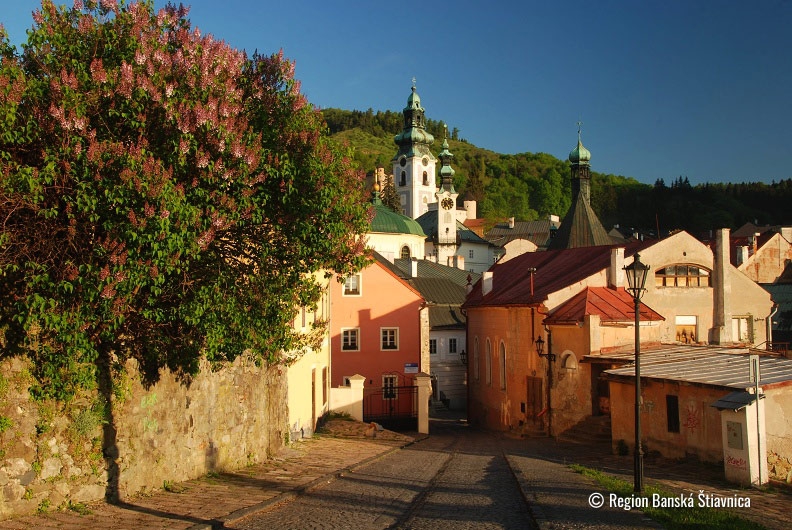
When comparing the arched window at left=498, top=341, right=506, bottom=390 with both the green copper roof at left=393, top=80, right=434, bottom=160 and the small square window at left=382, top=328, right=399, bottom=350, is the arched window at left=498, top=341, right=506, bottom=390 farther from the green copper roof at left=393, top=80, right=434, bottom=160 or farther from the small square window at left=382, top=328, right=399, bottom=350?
the green copper roof at left=393, top=80, right=434, bottom=160

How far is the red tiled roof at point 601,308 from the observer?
26156 millimetres

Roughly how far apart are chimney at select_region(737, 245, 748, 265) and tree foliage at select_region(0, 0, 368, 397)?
182 feet

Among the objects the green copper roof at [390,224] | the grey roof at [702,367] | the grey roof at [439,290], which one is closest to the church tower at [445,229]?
the green copper roof at [390,224]

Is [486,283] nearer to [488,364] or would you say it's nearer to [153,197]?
[488,364]

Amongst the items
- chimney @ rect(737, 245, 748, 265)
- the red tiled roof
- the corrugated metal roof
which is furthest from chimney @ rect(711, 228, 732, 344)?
chimney @ rect(737, 245, 748, 265)

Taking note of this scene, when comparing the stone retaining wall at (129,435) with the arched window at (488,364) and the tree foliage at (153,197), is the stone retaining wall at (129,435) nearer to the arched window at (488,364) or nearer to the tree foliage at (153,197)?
the tree foliage at (153,197)

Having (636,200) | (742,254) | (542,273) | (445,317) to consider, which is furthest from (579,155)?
(636,200)

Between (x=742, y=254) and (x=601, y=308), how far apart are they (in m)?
42.0

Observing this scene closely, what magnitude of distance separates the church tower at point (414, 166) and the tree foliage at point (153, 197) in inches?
4658

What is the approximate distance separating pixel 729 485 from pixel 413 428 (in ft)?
68.8

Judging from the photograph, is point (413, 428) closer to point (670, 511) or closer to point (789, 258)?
point (670, 511)

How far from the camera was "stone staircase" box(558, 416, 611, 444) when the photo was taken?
2444 centimetres

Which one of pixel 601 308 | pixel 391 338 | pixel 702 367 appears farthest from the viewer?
pixel 391 338

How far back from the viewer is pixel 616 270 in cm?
2900
